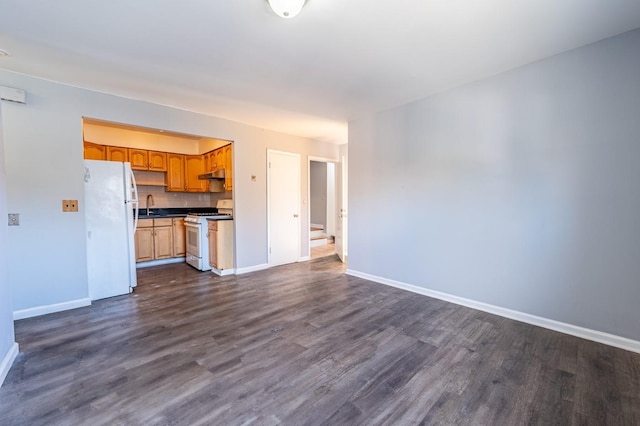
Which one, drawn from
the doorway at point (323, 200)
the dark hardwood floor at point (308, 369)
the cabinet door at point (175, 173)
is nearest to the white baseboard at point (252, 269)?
the dark hardwood floor at point (308, 369)

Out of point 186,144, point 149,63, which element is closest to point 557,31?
point 149,63

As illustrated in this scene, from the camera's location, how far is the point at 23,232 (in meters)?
2.80

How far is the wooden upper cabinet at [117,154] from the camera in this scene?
486cm

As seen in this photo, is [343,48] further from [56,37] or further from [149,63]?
[56,37]

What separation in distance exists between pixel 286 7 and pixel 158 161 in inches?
191

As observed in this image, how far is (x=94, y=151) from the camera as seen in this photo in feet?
15.5

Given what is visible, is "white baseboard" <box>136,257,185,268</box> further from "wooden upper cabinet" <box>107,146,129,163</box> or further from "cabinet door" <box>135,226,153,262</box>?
"wooden upper cabinet" <box>107,146,129,163</box>

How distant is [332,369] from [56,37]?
3.38 m

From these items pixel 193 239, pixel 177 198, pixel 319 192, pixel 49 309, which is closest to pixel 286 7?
pixel 49 309

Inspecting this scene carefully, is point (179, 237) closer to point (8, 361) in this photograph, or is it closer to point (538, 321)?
point (8, 361)

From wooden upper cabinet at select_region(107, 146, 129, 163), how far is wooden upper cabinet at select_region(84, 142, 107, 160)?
58mm

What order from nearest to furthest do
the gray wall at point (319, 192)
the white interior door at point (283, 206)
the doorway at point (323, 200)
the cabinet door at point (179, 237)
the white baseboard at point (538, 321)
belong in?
the white baseboard at point (538, 321), the white interior door at point (283, 206), the cabinet door at point (179, 237), the doorway at point (323, 200), the gray wall at point (319, 192)

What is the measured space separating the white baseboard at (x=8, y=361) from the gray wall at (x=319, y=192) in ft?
22.3

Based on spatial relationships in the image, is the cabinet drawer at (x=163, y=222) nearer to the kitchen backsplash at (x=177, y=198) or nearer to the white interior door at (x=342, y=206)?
the kitchen backsplash at (x=177, y=198)
